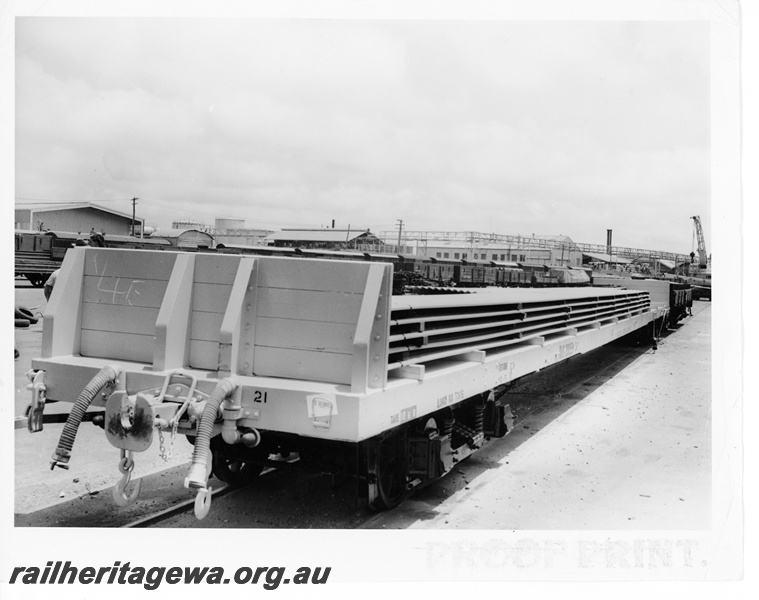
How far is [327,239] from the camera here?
59.0 m

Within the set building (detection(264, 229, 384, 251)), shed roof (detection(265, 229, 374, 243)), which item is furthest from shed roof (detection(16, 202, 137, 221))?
shed roof (detection(265, 229, 374, 243))

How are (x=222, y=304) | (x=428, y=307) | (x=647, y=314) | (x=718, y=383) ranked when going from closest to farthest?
1. (x=222, y=304)
2. (x=428, y=307)
3. (x=718, y=383)
4. (x=647, y=314)

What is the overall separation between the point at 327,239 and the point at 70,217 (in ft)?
77.8

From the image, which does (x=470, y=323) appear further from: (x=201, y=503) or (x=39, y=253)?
(x=39, y=253)

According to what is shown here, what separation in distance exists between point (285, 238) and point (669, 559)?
2131 inches

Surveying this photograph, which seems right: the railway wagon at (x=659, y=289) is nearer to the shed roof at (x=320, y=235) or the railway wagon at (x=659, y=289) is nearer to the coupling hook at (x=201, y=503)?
the coupling hook at (x=201, y=503)

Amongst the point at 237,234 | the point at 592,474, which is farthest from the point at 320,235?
the point at 592,474

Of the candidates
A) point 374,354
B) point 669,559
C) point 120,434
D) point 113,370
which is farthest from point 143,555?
point 669,559

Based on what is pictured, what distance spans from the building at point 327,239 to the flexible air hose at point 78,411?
147 feet

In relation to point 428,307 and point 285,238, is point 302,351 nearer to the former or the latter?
point 428,307

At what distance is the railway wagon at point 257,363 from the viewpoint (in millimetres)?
3822

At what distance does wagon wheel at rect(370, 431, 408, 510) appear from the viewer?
15.5 ft

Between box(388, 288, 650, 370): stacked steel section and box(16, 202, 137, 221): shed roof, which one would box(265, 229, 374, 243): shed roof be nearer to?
box(16, 202, 137, 221): shed roof

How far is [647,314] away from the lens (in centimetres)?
1405
